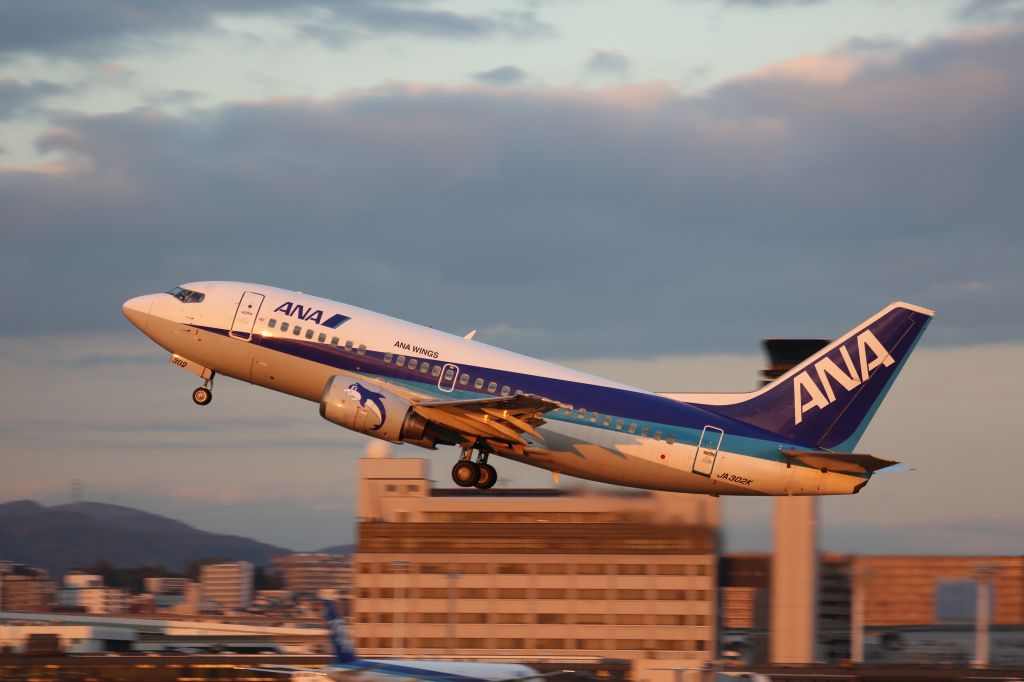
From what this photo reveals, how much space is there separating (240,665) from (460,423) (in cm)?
3556

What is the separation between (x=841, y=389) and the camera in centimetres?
4591

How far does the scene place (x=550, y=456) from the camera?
150ft

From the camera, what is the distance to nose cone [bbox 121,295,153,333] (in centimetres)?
5134

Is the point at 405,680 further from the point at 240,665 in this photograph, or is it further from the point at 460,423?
the point at 240,665

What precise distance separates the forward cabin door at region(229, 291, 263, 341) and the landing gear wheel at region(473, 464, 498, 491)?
964 cm

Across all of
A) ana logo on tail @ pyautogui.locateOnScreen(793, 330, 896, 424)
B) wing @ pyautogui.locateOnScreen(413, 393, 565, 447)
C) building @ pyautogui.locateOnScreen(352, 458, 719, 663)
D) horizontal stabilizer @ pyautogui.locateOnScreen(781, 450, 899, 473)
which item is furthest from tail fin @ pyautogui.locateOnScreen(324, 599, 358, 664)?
building @ pyautogui.locateOnScreen(352, 458, 719, 663)

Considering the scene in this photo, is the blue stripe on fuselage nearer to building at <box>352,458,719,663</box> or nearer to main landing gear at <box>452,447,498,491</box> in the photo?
main landing gear at <box>452,447,498,491</box>

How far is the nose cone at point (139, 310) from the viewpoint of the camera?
2021 inches

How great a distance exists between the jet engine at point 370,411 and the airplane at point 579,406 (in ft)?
0.16

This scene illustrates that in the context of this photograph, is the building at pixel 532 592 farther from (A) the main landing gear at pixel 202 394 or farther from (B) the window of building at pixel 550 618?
(A) the main landing gear at pixel 202 394

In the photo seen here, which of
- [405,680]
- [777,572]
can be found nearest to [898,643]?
[777,572]

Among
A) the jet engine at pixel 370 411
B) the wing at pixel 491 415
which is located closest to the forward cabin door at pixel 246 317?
the jet engine at pixel 370 411

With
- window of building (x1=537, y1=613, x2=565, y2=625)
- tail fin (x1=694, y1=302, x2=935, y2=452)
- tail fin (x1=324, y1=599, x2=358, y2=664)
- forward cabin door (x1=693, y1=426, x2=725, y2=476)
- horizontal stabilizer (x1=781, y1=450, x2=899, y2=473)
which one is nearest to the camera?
horizontal stabilizer (x1=781, y1=450, x2=899, y2=473)

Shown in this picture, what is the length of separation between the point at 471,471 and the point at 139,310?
1492 cm
